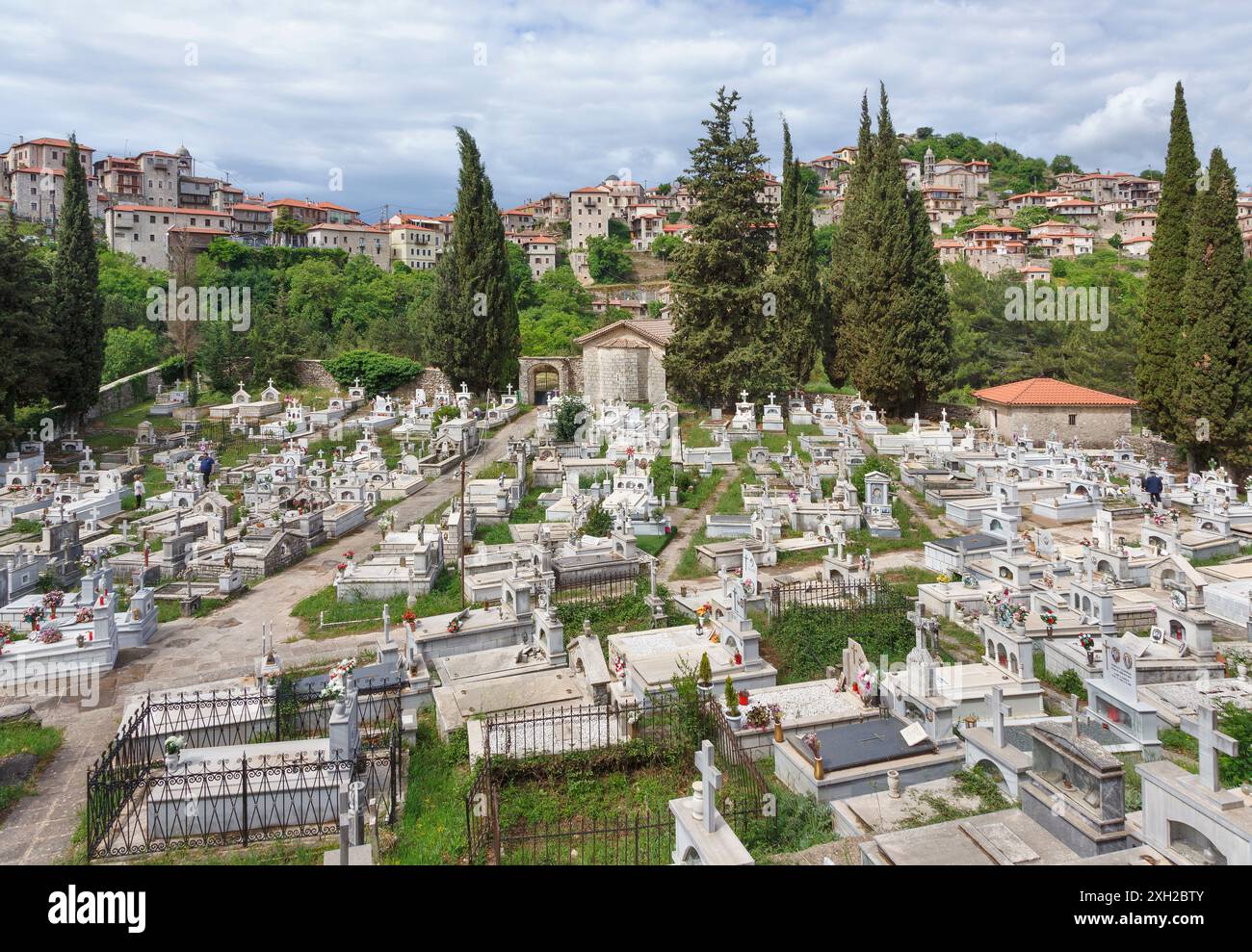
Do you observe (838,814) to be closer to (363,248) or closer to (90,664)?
(90,664)

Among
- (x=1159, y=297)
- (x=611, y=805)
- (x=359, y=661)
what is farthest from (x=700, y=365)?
(x=611, y=805)

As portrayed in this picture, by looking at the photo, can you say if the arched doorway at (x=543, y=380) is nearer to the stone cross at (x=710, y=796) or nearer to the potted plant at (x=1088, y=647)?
the potted plant at (x=1088, y=647)

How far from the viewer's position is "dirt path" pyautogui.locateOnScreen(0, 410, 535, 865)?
7.37 m

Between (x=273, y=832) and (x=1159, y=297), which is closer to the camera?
(x=273, y=832)

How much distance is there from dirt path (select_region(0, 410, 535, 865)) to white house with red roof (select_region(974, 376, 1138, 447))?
23264 mm

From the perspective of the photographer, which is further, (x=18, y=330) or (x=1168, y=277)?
(x=18, y=330)

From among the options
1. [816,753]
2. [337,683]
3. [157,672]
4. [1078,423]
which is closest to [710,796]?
[816,753]

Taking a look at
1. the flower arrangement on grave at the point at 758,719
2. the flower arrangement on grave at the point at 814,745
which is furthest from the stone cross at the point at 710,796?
the flower arrangement on grave at the point at 758,719

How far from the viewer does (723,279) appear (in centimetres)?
3238

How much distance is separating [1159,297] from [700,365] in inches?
588

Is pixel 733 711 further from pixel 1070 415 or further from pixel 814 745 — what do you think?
pixel 1070 415

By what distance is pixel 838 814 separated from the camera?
22.9ft

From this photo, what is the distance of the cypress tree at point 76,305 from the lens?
29281 millimetres

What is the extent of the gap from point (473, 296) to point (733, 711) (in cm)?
3143
